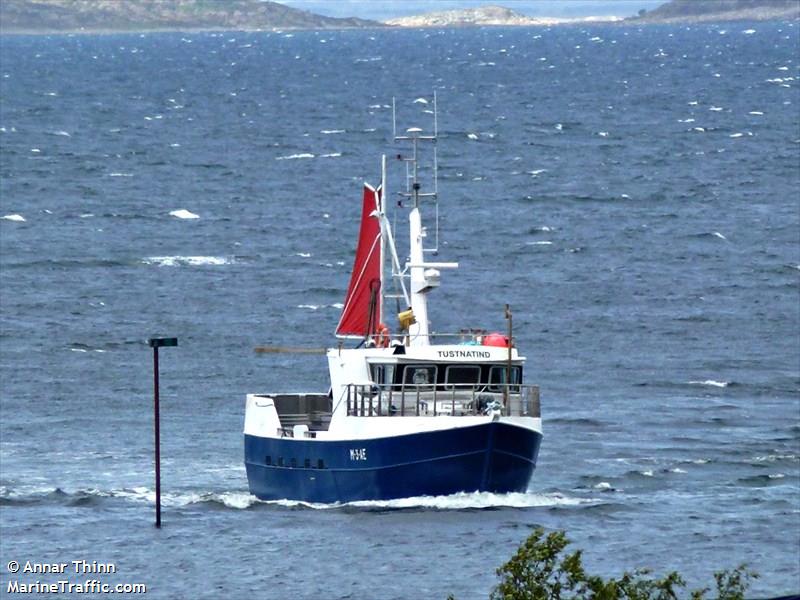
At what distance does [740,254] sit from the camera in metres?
114

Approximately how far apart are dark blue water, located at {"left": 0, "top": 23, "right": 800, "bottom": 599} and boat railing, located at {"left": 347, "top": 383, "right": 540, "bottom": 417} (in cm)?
233

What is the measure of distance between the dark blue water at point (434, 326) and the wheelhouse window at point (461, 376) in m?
2.95

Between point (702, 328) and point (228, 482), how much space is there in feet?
114

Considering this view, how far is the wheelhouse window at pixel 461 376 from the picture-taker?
58.1m

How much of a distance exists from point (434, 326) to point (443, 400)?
109 feet

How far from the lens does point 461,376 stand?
5825 centimetres

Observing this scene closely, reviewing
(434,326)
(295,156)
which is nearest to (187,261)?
(434,326)

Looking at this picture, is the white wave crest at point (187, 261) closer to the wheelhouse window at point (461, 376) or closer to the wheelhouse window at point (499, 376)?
the wheelhouse window at point (461, 376)

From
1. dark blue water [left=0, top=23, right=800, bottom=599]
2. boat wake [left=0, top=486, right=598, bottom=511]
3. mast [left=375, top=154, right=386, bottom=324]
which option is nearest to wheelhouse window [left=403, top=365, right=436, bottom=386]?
boat wake [left=0, top=486, right=598, bottom=511]

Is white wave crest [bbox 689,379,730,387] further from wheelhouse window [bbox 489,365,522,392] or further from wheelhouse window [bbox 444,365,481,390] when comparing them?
wheelhouse window [bbox 444,365,481,390]

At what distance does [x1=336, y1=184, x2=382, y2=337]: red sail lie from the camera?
207ft

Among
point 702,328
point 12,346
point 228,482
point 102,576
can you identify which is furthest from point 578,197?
point 102,576

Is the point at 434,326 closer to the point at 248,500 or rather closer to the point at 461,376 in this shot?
the point at 248,500

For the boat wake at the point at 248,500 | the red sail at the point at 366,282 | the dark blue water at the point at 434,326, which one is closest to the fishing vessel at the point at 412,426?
the boat wake at the point at 248,500
